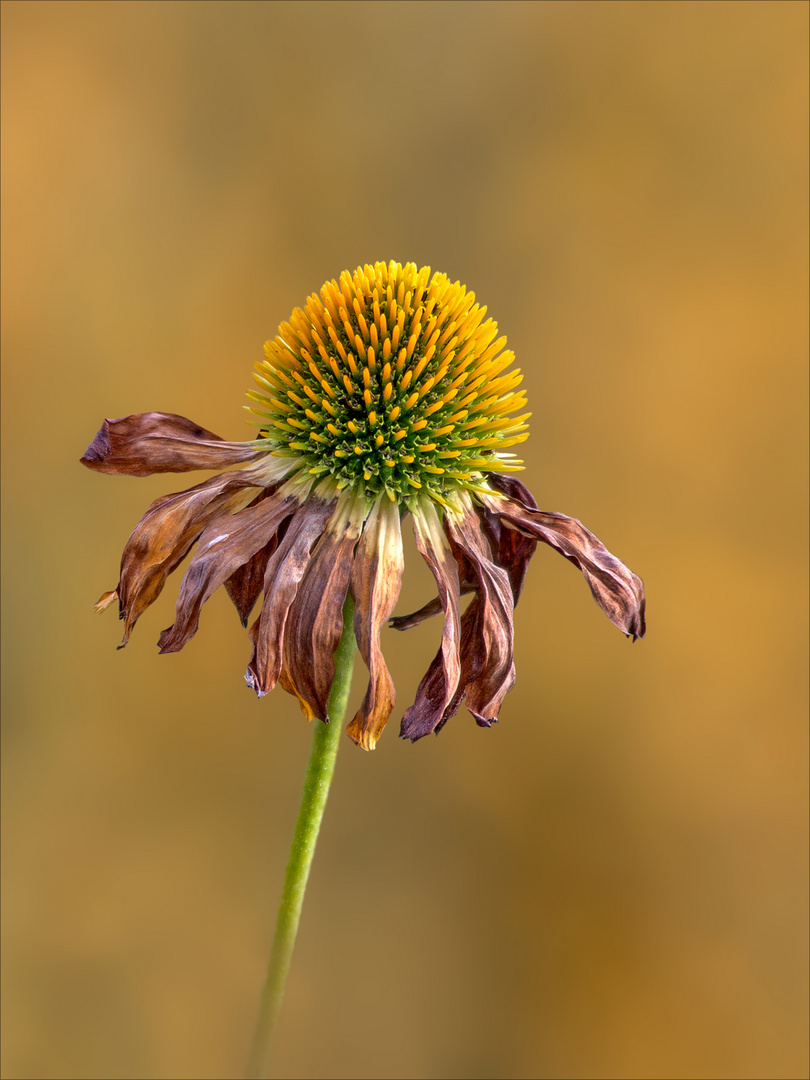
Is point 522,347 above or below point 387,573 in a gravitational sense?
above

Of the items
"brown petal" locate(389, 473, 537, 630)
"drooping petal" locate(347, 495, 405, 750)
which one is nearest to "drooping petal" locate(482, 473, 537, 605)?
"brown petal" locate(389, 473, 537, 630)

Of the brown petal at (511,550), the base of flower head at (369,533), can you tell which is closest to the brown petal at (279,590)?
the base of flower head at (369,533)

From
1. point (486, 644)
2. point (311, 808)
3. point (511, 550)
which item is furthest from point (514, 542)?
point (311, 808)

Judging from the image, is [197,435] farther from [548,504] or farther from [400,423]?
[548,504]

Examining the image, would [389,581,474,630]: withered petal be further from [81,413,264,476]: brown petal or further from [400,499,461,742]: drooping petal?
[81,413,264,476]: brown petal

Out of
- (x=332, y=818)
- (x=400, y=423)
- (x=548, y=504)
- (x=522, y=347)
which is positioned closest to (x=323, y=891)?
(x=332, y=818)

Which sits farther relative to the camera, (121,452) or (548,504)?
(548,504)
